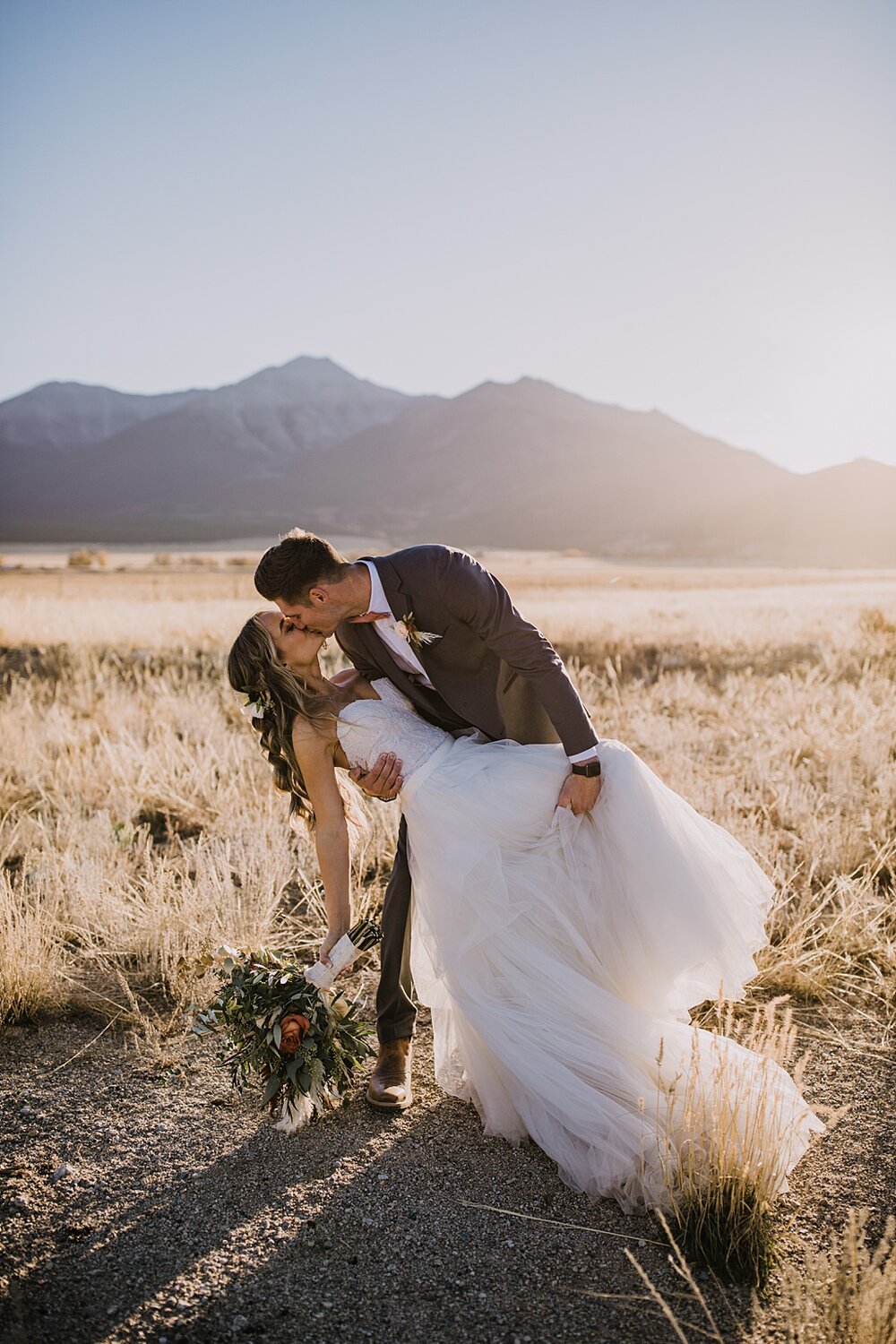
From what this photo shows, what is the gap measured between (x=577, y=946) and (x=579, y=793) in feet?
1.70

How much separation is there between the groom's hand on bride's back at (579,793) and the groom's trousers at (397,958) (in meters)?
0.65

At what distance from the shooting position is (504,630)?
10.2 ft

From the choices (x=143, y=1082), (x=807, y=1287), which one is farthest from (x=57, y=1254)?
(x=807, y=1287)

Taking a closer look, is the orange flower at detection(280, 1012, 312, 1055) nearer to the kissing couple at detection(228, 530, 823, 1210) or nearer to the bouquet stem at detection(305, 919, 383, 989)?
the bouquet stem at detection(305, 919, 383, 989)

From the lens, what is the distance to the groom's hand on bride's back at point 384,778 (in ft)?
10.3

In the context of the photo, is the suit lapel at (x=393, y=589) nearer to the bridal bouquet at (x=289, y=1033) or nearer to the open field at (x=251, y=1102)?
the bridal bouquet at (x=289, y=1033)

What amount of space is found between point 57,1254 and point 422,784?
175 cm

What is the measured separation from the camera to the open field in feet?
7.75

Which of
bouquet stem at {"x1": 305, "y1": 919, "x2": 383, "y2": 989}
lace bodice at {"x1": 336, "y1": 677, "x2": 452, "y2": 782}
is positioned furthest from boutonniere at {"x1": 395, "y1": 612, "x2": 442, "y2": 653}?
bouquet stem at {"x1": 305, "y1": 919, "x2": 383, "y2": 989}

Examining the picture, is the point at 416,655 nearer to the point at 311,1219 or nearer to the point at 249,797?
the point at 311,1219

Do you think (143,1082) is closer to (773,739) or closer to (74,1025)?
(74,1025)

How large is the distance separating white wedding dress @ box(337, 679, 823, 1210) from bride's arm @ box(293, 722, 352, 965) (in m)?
0.16

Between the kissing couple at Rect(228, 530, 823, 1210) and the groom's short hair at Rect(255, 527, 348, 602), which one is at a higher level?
the groom's short hair at Rect(255, 527, 348, 602)

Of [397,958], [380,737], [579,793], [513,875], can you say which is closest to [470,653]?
[380,737]
